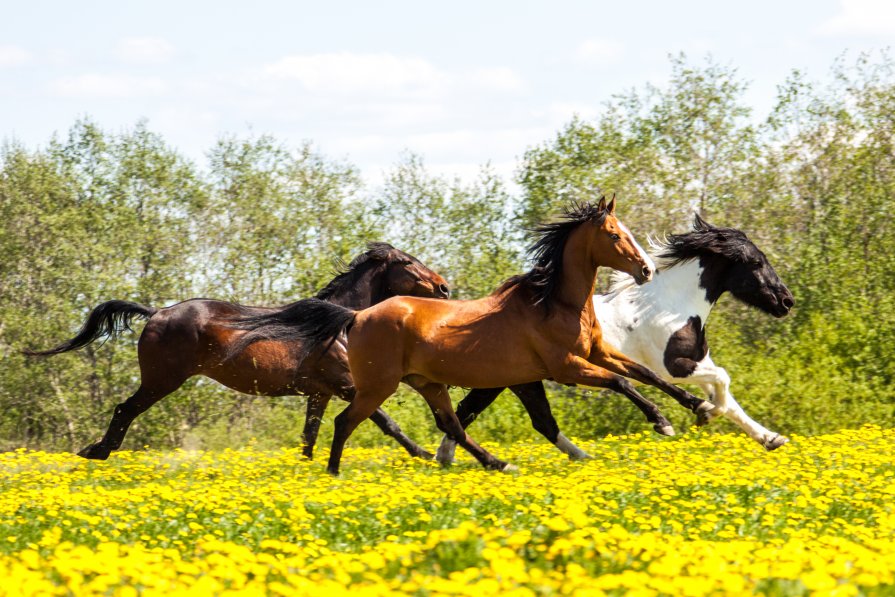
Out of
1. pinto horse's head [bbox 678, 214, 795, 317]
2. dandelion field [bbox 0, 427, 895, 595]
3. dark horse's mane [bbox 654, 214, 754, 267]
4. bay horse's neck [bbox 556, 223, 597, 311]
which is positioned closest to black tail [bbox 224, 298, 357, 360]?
dandelion field [bbox 0, 427, 895, 595]

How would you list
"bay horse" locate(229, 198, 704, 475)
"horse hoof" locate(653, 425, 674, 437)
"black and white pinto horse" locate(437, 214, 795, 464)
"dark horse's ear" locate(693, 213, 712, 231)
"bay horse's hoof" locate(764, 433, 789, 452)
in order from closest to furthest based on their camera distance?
"bay horse" locate(229, 198, 704, 475), "horse hoof" locate(653, 425, 674, 437), "bay horse's hoof" locate(764, 433, 789, 452), "black and white pinto horse" locate(437, 214, 795, 464), "dark horse's ear" locate(693, 213, 712, 231)

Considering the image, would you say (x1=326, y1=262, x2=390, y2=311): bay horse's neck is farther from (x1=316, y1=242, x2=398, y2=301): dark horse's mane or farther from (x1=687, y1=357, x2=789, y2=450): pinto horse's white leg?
(x1=687, y1=357, x2=789, y2=450): pinto horse's white leg

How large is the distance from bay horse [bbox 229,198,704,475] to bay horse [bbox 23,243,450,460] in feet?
5.26

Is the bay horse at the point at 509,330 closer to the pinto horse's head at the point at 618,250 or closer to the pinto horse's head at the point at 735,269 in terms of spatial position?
the pinto horse's head at the point at 618,250

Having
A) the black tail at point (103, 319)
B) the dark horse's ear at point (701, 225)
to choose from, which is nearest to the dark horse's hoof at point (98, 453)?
the black tail at point (103, 319)

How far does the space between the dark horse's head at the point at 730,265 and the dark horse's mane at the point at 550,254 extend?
177 cm

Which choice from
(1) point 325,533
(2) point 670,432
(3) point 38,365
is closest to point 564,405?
(2) point 670,432

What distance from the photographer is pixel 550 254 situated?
9.34 metres

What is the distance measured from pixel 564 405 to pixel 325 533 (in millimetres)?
9524

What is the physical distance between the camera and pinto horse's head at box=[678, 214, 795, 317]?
35.4 ft

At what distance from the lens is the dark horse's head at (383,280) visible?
11164 mm

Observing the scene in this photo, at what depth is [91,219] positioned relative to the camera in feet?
64.5

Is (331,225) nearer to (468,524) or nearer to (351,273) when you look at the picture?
(351,273)

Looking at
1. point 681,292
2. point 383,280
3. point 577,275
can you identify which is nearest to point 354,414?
point 577,275
